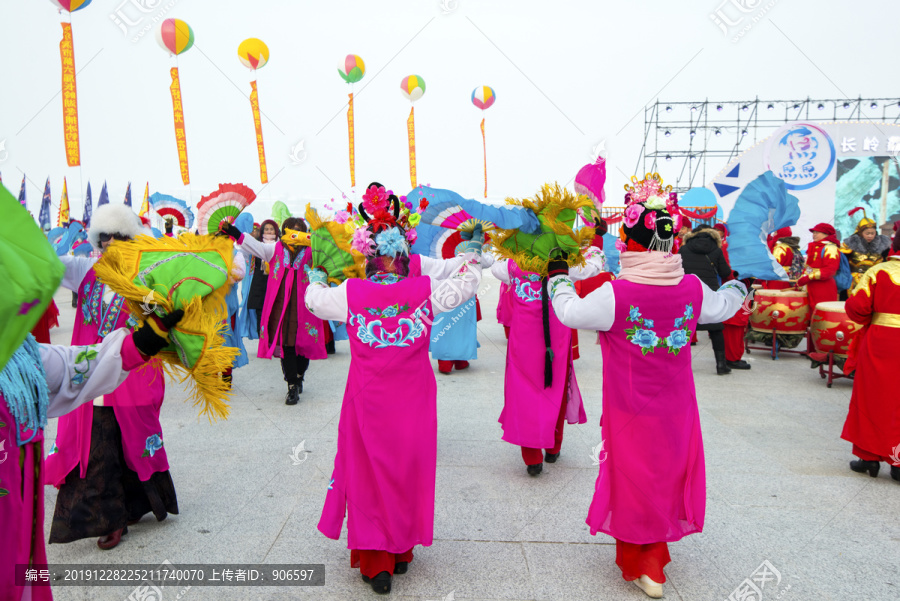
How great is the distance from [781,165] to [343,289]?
14986mm

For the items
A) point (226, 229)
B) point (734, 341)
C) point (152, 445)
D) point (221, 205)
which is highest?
point (221, 205)

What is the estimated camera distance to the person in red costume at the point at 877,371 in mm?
3682

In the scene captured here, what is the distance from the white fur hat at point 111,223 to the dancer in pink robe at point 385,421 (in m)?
0.96

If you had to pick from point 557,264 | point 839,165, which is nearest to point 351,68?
point 557,264

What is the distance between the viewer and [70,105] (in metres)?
7.54

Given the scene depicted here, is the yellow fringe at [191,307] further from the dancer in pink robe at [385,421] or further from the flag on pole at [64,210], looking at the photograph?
the flag on pole at [64,210]

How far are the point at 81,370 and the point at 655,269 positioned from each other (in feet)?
7.16

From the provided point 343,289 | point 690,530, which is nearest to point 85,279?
point 343,289

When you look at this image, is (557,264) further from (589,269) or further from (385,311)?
(589,269)

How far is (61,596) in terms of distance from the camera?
2.55 meters

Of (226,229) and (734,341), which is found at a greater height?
(226,229)

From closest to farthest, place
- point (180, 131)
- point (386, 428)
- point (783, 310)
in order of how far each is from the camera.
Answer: point (386, 428) < point (783, 310) < point (180, 131)

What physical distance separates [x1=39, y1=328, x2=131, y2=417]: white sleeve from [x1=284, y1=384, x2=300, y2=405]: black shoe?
157 inches

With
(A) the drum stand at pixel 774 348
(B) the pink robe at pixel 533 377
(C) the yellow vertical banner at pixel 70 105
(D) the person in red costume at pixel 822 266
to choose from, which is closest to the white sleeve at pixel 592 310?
(B) the pink robe at pixel 533 377
